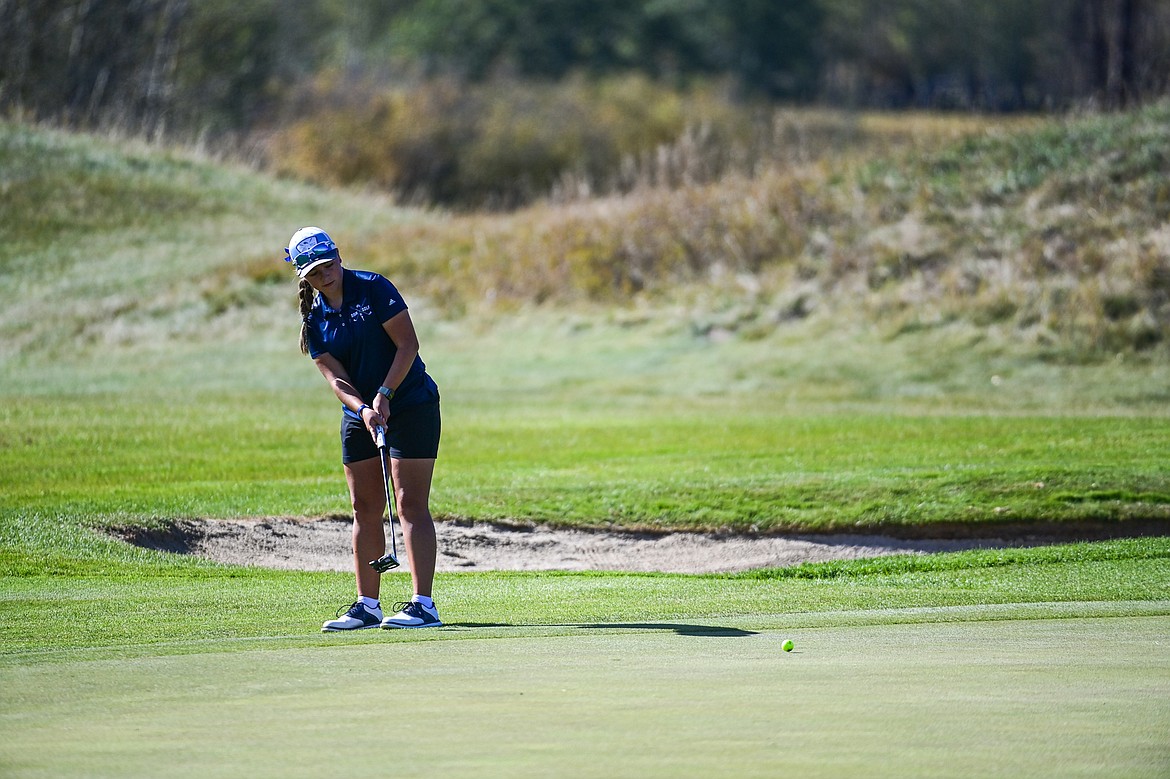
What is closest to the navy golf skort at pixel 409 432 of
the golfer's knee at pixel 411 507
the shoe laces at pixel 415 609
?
the golfer's knee at pixel 411 507

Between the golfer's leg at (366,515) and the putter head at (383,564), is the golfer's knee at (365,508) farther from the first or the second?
the putter head at (383,564)

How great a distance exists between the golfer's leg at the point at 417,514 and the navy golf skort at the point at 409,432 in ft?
0.17

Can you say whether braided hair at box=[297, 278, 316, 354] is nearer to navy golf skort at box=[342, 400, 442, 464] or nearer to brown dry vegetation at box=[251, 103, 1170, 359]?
navy golf skort at box=[342, 400, 442, 464]

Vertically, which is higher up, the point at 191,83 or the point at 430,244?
the point at 191,83

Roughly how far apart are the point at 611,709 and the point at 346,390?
2.89 m

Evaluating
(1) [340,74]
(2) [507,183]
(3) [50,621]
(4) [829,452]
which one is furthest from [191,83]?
(3) [50,621]

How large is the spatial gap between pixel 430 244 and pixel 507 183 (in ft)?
76.9

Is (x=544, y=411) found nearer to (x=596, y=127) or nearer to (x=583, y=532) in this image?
(x=583, y=532)

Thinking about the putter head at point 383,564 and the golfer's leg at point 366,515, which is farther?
the golfer's leg at point 366,515

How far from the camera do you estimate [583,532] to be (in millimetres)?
13906

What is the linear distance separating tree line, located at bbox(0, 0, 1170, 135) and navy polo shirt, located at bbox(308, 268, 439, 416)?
32016 millimetres

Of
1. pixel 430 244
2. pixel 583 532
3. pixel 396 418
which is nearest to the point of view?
pixel 396 418

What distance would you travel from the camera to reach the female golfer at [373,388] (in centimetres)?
814

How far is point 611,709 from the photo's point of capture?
590 cm
